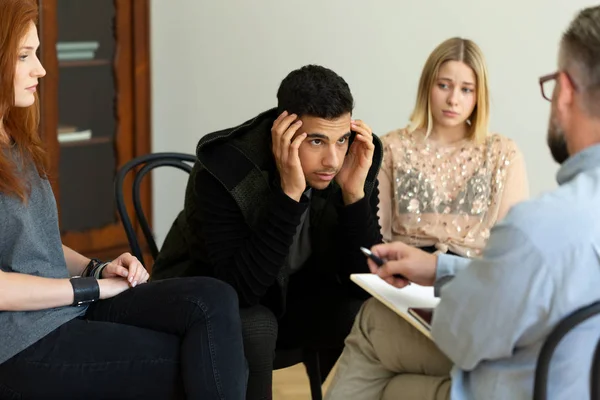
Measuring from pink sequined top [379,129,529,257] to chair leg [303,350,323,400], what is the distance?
0.50m

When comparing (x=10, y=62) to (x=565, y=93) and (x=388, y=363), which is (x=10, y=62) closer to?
(x=388, y=363)

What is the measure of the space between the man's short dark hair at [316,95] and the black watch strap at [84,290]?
0.59 metres

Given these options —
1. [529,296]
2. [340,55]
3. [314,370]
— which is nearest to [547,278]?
[529,296]

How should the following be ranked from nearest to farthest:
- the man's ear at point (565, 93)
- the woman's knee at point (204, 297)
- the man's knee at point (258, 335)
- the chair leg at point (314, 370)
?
the man's ear at point (565, 93) < the woman's knee at point (204, 297) < the man's knee at point (258, 335) < the chair leg at point (314, 370)

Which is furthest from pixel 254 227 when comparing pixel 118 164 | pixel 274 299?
pixel 118 164

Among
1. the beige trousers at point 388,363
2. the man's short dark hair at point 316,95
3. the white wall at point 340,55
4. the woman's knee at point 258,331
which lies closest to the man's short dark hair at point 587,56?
the beige trousers at point 388,363

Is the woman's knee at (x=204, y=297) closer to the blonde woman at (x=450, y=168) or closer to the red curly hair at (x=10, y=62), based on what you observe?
the red curly hair at (x=10, y=62)

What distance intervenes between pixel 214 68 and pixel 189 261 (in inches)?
71.4

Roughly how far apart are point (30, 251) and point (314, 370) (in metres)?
0.83

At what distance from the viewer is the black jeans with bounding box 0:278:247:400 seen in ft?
6.15

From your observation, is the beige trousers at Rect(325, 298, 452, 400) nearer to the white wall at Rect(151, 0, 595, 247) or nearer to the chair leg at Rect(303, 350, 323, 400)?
the chair leg at Rect(303, 350, 323, 400)

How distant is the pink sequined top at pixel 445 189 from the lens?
2.76 m

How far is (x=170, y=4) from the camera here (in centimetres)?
405

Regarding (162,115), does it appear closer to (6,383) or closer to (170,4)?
(170,4)
